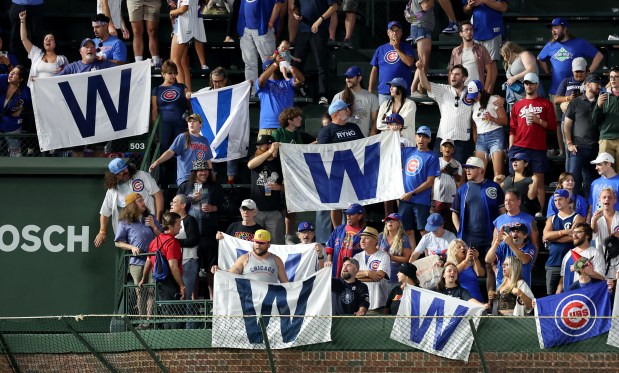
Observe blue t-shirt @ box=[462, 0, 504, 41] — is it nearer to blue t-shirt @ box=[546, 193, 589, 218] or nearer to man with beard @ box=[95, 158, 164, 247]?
blue t-shirt @ box=[546, 193, 589, 218]

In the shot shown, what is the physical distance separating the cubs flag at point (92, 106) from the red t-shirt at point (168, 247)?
8.31 ft

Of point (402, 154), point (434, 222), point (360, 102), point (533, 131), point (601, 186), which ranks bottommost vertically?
point (434, 222)

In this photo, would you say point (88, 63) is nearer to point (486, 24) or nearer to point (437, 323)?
point (486, 24)

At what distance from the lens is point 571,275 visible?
19141mm

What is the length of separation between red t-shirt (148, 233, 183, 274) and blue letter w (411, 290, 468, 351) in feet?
10.1

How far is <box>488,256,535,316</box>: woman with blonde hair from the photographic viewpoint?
735 inches

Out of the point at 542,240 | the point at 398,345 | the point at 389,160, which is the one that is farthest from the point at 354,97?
the point at 398,345

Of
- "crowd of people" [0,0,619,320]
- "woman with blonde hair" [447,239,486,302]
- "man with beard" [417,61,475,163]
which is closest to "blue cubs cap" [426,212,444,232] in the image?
"crowd of people" [0,0,619,320]

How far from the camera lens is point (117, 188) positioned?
20.8m

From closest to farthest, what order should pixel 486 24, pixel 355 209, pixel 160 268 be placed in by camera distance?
pixel 160 268
pixel 355 209
pixel 486 24

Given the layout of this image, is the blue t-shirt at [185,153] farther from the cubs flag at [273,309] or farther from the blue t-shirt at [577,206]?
the blue t-shirt at [577,206]

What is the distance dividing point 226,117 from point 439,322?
219 inches

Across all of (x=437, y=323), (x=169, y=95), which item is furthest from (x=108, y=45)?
(x=437, y=323)

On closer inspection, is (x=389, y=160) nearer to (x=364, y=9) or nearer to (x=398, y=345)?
(x=398, y=345)
